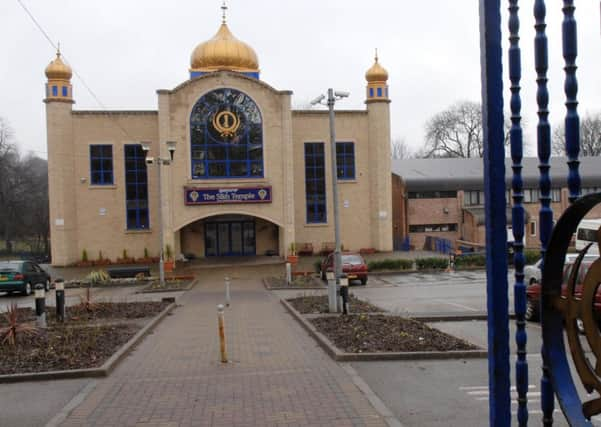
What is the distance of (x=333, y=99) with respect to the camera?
17.0 m

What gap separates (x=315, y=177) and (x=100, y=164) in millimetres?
13530

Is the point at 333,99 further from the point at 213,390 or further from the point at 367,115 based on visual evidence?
the point at 367,115

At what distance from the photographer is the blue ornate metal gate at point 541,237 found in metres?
2.40

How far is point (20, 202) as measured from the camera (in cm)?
6034

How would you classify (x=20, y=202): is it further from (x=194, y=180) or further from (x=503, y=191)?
(x=503, y=191)

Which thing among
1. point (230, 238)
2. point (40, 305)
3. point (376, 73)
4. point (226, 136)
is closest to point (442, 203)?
point (376, 73)

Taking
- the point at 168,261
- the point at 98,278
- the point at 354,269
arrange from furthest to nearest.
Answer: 1. the point at 168,261
2. the point at 98,278
3. the point at 354,269

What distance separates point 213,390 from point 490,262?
5870mm

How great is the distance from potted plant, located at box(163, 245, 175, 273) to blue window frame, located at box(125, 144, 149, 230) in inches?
173

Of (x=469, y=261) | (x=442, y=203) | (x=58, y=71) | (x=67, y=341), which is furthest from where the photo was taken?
(x=442, y=203)

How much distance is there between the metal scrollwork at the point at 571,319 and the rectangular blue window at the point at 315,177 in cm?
3767

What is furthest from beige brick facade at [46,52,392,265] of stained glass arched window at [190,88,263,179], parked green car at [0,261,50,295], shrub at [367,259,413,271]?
parked green car at [0,261,50,295]

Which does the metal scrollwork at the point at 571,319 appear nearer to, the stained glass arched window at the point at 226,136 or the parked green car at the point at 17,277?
the parked green car at the point at 17,277

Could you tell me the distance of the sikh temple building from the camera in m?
36.4
